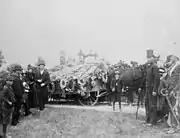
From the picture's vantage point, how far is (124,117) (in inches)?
151

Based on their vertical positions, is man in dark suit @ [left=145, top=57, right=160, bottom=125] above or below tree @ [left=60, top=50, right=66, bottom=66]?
below

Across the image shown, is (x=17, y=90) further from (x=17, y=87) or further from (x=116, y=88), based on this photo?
(x=116, y=88)

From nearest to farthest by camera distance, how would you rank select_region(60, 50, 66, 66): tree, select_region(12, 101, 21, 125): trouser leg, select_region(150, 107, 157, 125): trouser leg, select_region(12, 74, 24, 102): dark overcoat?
select_region(150, 107, 157, 125): trouser leg < select_region(12, 101, 21, 125): trouser leg < select_region(12, 74, 24, 102): dark overcoat < select_region(60, 50, 66, 66): tree

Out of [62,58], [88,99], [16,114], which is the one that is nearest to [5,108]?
[16,114]

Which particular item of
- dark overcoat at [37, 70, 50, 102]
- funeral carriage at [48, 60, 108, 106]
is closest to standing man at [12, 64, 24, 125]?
dark overcoat at [37, 70, 50, 102]

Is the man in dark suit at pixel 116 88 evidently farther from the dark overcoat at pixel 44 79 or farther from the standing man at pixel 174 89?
the dark overcoat at pixel 44 79

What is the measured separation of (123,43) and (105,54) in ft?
1.27

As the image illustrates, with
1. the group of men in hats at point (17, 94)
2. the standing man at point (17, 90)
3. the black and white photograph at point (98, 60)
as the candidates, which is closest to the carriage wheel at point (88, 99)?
the black and white photograph at point (98, 60)

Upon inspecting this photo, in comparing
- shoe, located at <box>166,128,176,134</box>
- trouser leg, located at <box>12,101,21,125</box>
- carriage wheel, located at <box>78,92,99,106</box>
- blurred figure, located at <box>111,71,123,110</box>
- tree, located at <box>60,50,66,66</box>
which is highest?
tree, located at <box>60,50,66,66</box>

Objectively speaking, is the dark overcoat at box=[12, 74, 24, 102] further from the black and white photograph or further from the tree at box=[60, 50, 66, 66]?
the tree at box=[60, 50, 66, 66]

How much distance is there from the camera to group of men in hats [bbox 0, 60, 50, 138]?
3539 millimetres

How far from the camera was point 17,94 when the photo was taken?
4.11m

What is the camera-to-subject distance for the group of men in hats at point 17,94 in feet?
11.6

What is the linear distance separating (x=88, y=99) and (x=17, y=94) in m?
1.63
